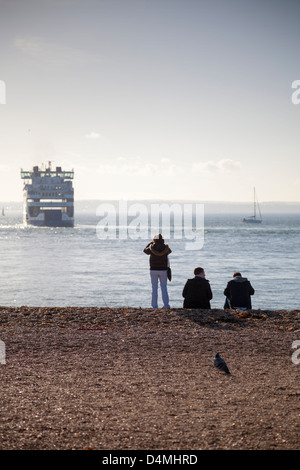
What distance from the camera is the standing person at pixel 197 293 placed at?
11.2 m

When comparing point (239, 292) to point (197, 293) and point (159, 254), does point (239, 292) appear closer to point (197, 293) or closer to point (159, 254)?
point (197, 293)

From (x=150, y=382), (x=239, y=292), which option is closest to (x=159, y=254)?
(x=239, y=292)

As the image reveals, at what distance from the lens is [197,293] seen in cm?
1140

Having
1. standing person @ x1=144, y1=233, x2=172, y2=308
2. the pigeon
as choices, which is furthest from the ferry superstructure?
the pigeon

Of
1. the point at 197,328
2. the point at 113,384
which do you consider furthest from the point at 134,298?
the point at 113,384

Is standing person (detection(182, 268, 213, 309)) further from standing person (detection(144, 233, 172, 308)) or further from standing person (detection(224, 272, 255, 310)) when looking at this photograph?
standing person (detection(144, 233, 172, 308))

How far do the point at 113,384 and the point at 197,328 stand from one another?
11.9 feet

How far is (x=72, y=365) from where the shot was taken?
7312mm

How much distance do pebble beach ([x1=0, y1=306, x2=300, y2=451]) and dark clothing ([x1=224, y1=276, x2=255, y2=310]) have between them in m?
0.68

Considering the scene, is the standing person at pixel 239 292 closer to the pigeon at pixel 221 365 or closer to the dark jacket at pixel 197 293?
the dark jacket at pixel 197 293

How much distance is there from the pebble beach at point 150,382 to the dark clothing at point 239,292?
676 mm

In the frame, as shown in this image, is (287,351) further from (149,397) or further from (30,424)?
(30,424)

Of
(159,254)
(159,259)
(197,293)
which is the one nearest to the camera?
(197,293)

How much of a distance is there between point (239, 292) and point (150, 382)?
5.38m
